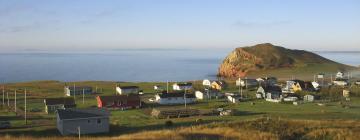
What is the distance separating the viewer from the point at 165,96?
68.2 m

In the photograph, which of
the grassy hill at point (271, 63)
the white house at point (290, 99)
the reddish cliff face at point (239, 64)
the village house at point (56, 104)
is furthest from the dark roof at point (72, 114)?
the reddish cliff face at point (239, 64)

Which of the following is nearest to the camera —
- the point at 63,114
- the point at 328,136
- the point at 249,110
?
the point at 328,136

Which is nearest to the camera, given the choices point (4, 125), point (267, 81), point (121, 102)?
point (4, 125)

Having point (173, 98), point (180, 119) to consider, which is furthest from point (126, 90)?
point (180, 119)

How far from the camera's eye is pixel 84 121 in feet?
138

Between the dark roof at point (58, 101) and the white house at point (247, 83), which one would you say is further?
the white house at point (247, 83)

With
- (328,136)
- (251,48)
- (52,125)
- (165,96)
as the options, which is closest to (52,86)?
(165,96)

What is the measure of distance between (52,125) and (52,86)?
53511 millimetres

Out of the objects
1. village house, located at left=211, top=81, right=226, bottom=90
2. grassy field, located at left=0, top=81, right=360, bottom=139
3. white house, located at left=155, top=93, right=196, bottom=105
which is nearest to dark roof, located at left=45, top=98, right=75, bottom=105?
grassy field, located at left=0, top=81, right=360, bottom=139

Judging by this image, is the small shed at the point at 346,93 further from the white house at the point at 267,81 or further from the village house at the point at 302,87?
the white house at the point at 267,81

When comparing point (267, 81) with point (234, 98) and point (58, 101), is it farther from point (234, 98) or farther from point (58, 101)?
point (58, 101)

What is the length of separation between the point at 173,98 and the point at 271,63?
3685 inches

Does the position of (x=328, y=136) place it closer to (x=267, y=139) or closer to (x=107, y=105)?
(x=267, y=139)

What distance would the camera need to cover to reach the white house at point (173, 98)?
67.9 metres
